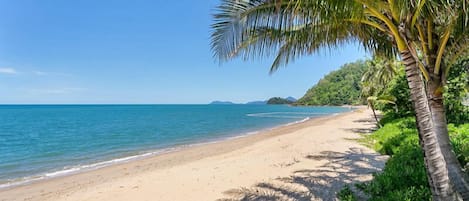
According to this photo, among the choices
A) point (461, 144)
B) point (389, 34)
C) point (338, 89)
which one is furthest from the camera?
point (338, 89)

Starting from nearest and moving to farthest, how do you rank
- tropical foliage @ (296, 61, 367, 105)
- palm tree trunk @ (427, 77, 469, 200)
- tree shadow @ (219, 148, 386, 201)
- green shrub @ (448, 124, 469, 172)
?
palm tree trunk @ (427, 77, 469, 200), tree shadow @ (219, 148, 386, 201), green shrub @ (448, 124, 469, 172), tropical foliage @ (296, 61, 367, 105)

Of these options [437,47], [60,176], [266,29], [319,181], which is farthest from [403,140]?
[60,176]

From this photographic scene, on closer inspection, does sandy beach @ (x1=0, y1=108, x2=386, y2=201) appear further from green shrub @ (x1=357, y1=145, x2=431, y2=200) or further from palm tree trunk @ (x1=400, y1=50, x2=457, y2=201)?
palm tree trunk @ (x1=400, y1=50, x2=457, y2=201)

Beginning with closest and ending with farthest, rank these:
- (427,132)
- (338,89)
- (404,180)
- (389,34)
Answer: (427,132)
(389,34)
(404,180)
(338,89)

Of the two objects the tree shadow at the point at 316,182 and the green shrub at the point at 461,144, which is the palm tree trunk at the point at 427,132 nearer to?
the tree shadow at the point at 316,182

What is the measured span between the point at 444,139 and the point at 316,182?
2.80 meters

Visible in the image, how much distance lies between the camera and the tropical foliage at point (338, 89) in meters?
110

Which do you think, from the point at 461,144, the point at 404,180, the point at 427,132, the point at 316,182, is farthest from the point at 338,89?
the point at 427,132

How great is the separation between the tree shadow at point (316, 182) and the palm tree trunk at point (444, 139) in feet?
6.14

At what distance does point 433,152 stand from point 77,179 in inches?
399

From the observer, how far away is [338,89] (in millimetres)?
118312

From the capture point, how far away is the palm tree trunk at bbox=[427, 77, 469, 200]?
3.79 metres

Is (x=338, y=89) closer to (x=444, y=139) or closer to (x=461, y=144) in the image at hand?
(x=461, y=144)

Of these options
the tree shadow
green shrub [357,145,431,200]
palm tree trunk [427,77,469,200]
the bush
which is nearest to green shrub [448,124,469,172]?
the bush
